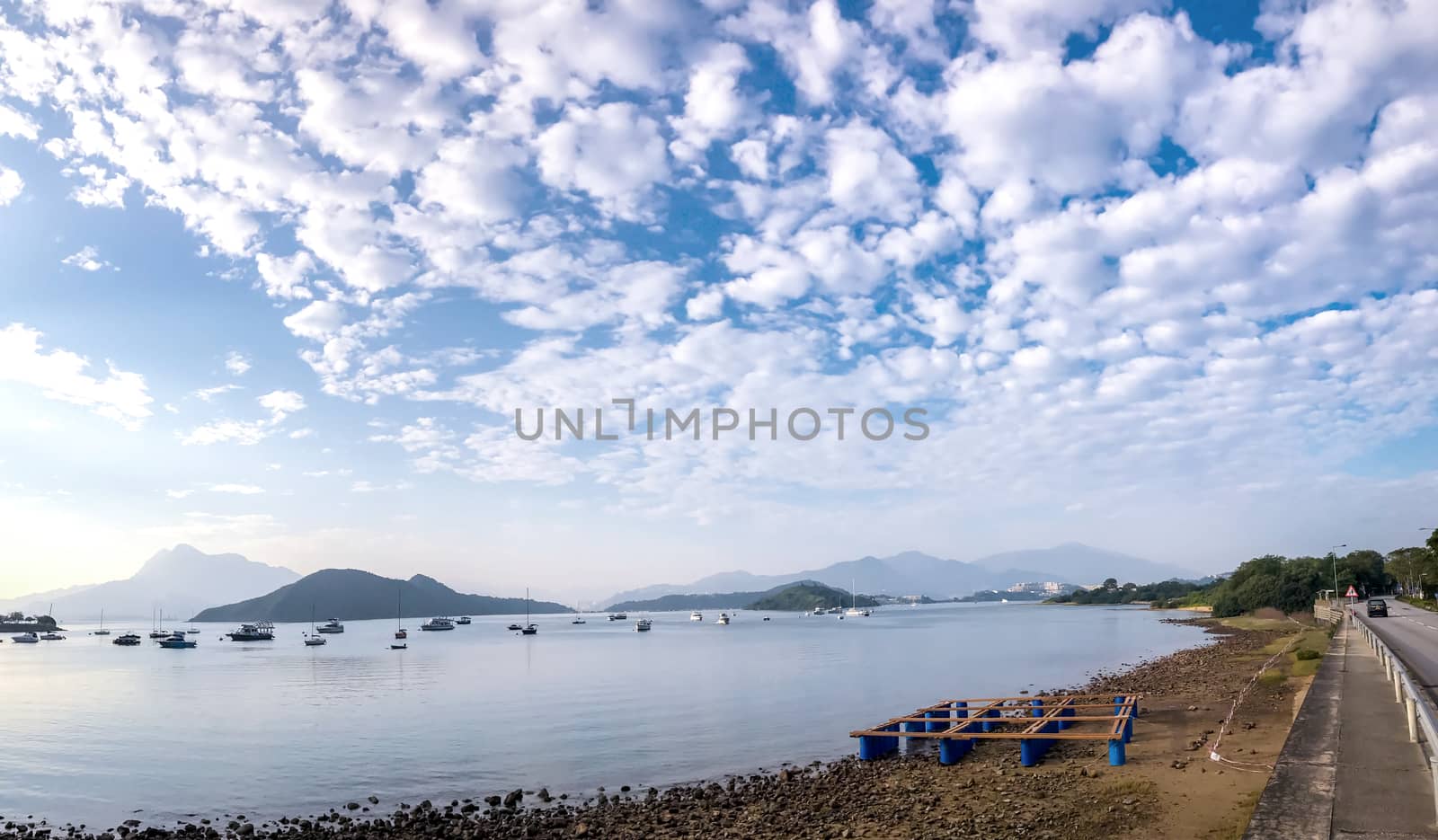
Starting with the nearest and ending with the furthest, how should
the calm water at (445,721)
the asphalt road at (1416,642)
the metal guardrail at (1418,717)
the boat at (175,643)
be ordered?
the metal guardrail at (1418,717) → the asphalt road at (1416,642) → the calm water at (445,721) → the boat at (175,643)

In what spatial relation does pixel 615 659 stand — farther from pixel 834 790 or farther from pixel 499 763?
pixel 834 790

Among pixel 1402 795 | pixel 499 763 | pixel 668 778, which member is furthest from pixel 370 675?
pixel 1402 795

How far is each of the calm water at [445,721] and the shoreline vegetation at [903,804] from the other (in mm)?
1929

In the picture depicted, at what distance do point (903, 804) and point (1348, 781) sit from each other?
27.2 feet

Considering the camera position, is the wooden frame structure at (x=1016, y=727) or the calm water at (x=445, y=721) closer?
the wooden frame structure at (x=1016, y=727)

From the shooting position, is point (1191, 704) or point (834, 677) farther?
point (834, 677)

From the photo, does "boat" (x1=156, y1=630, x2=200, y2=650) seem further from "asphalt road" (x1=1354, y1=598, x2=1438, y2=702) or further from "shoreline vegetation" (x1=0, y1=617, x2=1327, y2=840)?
"asphalt road" (x1=1354, y1=598, x2=1438, y2=702)

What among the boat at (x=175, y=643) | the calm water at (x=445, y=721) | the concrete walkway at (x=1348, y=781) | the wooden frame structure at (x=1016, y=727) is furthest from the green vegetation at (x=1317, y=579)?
the boat at (x=175, y=643)

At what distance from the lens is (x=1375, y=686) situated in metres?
21.7

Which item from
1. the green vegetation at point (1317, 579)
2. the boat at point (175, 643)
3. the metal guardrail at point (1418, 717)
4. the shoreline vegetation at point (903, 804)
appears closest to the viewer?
the metal guardrail at point (1418, 717)

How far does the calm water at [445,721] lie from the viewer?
2581 centimetres

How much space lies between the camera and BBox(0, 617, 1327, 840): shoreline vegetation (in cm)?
1520

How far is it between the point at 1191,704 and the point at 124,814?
108 ft

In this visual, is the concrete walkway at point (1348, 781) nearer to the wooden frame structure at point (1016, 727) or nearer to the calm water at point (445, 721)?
the wooden frame structure at point (1016, 727)
